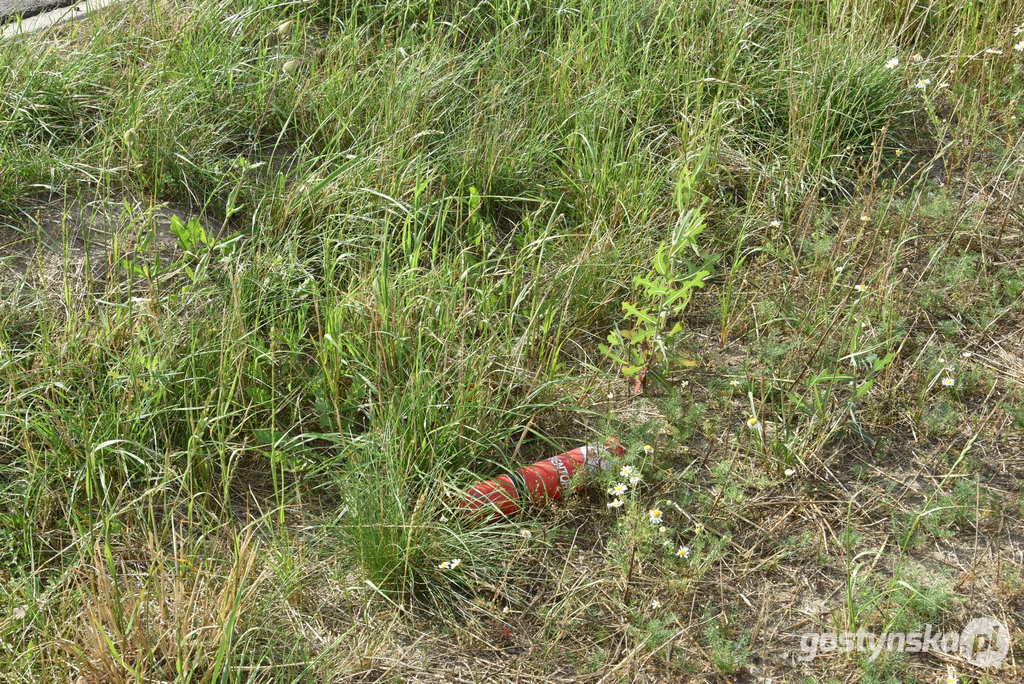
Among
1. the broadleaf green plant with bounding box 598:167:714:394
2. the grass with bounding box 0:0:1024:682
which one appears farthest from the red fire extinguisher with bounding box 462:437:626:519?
the broadleaf green plant with bounding box 598:167:714:394

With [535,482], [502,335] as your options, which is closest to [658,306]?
[502,335]

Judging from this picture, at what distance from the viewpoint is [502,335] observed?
3.12 metres

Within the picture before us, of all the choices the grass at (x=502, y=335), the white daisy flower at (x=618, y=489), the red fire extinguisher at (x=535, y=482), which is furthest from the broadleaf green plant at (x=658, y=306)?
the white daisy flower at (x=618, y=489)

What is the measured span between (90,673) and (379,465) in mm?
829

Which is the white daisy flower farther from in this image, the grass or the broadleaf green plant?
the broadleaf green plant

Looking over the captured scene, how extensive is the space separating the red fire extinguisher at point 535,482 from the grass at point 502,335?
→ 0.05 m

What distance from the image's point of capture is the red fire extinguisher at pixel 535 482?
8.80ft

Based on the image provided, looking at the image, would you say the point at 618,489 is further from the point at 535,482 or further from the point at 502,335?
the point at 502,335

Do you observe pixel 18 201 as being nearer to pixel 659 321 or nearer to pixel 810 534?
pixel 659 321

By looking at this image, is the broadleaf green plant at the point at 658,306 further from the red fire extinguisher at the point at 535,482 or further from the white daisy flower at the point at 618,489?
the white daisy flower at the point at 618,489

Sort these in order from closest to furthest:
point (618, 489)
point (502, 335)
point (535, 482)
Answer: point (618, 489)
point (535, 482)
point (502, 335)

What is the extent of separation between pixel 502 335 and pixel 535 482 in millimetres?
538

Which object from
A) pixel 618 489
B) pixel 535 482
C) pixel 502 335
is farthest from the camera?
pixel 502 335

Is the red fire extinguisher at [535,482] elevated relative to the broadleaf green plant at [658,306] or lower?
lower
